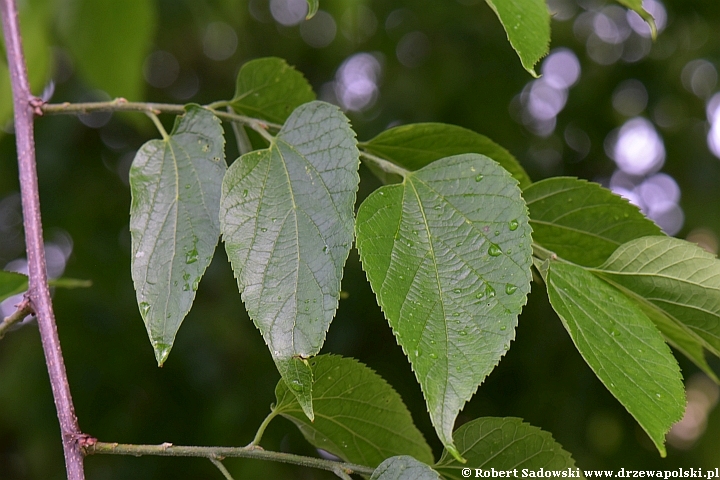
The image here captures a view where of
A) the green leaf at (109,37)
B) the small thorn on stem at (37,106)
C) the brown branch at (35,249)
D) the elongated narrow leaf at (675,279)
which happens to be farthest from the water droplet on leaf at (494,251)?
the green leaf at (109,37)

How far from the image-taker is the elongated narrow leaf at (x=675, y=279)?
0.51 metres

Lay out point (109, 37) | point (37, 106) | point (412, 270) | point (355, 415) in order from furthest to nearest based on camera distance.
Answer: point (109, 37)
point (37, 106)
point (355, 415)
point (412, 270)

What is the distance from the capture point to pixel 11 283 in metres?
0.69

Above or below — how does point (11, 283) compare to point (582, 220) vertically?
above

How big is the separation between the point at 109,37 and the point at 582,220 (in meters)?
0.90

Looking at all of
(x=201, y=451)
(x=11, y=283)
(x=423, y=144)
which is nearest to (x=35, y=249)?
(x=11, y=283)

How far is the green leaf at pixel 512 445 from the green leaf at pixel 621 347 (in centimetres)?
10

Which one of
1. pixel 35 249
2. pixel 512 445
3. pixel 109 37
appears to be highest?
pixel 109 37

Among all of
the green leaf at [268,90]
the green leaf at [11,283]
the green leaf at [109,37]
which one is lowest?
the green leaf at [11,283]

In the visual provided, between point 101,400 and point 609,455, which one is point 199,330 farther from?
point 609,455

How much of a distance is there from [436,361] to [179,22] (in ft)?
5.04

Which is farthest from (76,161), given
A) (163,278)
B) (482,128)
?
(163,278)

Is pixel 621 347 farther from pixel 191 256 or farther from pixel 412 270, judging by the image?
pixel 191 256

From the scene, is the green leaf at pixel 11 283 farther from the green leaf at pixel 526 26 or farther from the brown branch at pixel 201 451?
the green leaf at pixel 526 26
